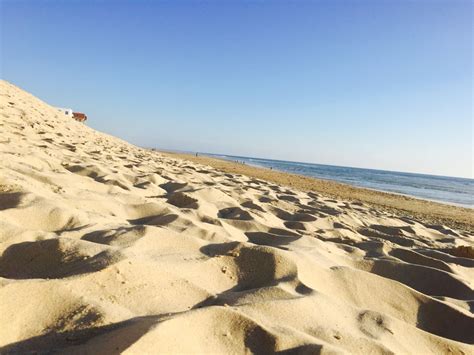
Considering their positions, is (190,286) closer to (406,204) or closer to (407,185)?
(406,204)

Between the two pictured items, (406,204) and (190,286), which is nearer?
(190,286)

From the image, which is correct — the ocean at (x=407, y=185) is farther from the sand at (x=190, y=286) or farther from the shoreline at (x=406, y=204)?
the sand at (x=190, y=286)

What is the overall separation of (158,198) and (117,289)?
7.04 ft

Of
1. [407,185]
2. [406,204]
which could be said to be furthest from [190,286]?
[407,185]

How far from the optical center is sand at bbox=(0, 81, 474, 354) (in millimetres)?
1193

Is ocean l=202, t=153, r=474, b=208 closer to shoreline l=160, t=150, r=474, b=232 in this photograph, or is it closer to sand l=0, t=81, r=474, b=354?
shoreline l=160, t=150, r=474, b=232

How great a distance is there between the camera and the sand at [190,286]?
1193 millimetres

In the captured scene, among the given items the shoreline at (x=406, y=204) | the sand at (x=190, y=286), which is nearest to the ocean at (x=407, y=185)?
the shoreline at (x=406, y=204)

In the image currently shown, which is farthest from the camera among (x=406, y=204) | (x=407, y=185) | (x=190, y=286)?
(x=407, y=185)

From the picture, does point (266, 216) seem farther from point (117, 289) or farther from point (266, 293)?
point (117, 289)

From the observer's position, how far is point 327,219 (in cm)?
420

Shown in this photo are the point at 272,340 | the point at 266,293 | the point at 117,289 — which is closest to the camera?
the point at 272,340

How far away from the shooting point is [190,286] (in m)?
1.59

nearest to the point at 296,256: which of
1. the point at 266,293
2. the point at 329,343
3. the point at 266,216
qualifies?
the point at 266,293
